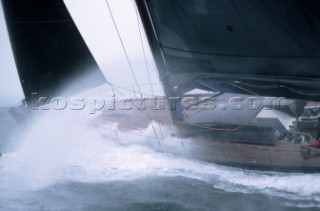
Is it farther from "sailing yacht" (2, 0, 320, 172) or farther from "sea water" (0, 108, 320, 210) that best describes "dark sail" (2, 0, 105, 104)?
"sea water" (0, 108, 320, 210)

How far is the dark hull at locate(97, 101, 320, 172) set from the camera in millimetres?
6742

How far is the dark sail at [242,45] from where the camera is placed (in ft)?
10.2

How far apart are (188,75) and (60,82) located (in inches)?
198

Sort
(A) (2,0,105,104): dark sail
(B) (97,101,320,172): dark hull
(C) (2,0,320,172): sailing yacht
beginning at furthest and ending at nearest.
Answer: (A) (2,0,105,104): dark sail, (B) (97,101,320,172): dark hull, (C) (2,0,320,172): sailing yacht

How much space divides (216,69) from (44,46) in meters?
5.89

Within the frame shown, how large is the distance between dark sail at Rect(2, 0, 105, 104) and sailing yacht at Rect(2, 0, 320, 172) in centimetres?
3

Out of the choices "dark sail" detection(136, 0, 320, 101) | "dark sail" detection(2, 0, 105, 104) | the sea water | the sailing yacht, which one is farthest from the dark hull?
"dark sail" detection(136, 0, 320, 101)

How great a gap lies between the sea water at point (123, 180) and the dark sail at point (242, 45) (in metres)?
3.26

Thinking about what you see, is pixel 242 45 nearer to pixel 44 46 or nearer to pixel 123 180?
pixel 123 180

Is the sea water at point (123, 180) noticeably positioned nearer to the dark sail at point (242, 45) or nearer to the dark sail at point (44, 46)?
the dark sail at point (44, 46)

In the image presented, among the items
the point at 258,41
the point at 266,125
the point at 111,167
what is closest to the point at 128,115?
the point at 111,167

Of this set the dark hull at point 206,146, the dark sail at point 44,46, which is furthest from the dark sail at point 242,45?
the dark sail at point 44,46

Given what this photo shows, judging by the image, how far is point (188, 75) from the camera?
4363 mm

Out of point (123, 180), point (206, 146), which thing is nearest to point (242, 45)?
point (206, 146)
